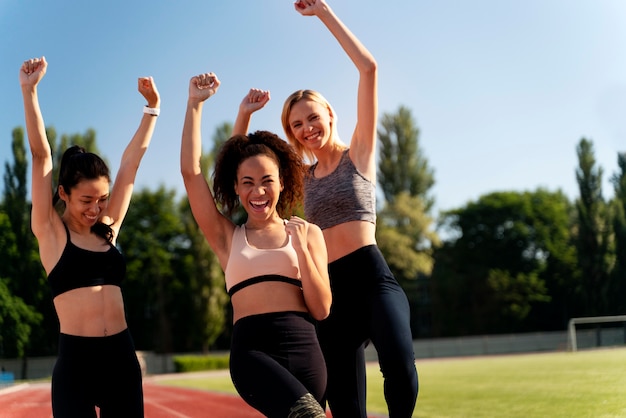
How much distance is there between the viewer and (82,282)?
315cm

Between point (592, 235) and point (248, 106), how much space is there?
3953 centimetres

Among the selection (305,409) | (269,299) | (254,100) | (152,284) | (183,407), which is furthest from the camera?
(152,284)

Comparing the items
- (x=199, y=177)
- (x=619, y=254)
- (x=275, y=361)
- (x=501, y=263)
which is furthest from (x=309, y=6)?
(x=501, y=263)

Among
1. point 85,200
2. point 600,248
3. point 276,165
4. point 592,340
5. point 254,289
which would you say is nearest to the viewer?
point 254,289

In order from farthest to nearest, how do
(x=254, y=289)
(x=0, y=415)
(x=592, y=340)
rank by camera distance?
(x=592, y=340) < (x=0, y=415) < (x=254, y=289)

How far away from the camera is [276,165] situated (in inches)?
113

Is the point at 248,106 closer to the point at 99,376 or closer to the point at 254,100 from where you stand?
the point at 254,100

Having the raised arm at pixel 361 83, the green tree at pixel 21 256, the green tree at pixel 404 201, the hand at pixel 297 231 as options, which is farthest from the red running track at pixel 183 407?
the green tree at pixel 404 201

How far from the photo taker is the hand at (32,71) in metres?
3.39

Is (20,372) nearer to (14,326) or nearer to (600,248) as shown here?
(14,326)

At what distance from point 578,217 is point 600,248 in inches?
83.8

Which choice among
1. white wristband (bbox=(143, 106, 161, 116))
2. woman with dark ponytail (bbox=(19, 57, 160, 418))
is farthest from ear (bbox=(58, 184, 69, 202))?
white wristband (bbox=(143, 106, 161, 116))

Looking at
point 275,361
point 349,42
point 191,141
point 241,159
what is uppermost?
point 349,42

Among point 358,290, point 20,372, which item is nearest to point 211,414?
point 358,290
